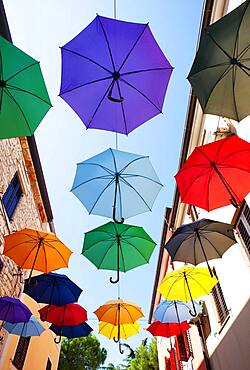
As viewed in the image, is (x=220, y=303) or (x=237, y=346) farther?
(x=220, y=303)

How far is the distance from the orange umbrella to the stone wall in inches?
39.3

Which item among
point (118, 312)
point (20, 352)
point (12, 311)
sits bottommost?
point (12, 311)

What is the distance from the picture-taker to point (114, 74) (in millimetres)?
4316

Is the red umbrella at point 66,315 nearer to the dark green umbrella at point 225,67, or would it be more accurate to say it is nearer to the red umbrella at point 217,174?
the red umbrella at point 217,174

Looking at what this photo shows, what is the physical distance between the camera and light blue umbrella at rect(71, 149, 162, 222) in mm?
5771

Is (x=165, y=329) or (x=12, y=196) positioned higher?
(x=12, y=196)

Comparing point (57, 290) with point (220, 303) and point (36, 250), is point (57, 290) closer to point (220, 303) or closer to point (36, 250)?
point (36, 250)

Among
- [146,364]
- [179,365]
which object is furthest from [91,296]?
[146,364]

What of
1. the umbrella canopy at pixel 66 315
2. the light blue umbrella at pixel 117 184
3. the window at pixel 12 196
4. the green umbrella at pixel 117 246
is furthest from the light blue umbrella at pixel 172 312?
the window at pixel 12 196

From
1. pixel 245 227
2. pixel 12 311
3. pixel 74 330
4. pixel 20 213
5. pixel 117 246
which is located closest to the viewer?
pixel 245 227

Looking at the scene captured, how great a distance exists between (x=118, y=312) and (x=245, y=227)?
4.79m

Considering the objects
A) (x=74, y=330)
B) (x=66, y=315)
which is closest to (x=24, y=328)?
(x=66, y=315)

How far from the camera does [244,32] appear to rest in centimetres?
337

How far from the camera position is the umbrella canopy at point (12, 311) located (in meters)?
6.28
